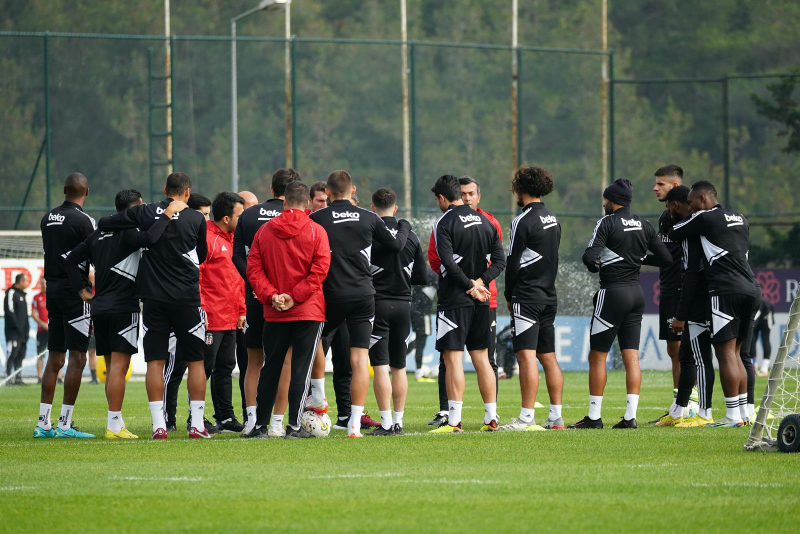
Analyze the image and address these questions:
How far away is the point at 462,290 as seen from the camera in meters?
11.1

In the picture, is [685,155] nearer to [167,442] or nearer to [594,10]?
[594,10]

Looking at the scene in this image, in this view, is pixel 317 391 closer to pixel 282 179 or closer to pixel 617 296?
pixel 282 179

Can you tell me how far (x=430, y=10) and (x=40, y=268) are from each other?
3369cm

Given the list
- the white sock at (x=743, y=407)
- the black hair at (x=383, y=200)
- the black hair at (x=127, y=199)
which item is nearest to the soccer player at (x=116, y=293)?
the black hair at (x=127, y=199)

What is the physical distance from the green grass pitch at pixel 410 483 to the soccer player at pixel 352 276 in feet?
1.99

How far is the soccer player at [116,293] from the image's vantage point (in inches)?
426

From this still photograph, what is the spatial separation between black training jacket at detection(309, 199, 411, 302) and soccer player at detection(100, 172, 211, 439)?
118 cm

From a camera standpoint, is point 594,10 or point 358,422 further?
point 594,10

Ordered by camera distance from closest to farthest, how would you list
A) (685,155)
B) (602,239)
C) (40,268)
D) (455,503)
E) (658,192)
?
(455,503) < (602,239) < (658,192) < (40,268) < (685,155)

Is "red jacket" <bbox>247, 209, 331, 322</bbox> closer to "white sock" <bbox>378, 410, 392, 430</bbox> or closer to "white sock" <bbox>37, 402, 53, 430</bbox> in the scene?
"white sock" <bbox>378, 410, 392, 430</bbox>

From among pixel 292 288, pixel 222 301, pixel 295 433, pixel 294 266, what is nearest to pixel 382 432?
pixel 295 433

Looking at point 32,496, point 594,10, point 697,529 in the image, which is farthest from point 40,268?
point 594,10

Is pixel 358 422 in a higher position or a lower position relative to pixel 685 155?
lower

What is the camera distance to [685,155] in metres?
51.2
